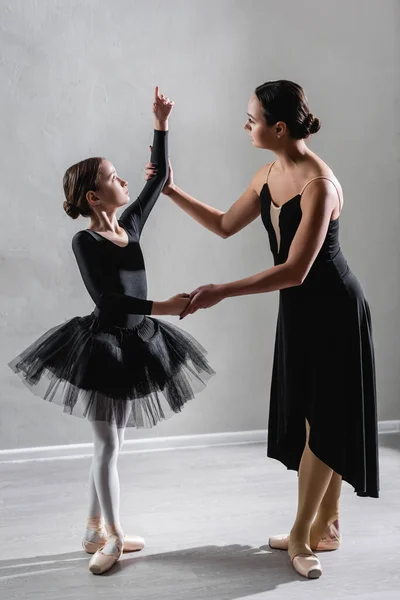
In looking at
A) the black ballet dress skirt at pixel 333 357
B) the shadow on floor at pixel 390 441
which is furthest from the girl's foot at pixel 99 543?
the shadow on floor at pixel 390 441

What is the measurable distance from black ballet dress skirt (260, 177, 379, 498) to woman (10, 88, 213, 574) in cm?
34

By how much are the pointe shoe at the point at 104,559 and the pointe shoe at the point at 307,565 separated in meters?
0.51

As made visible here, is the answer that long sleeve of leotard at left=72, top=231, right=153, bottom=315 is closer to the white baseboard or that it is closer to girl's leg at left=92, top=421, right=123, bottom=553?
girl's leg at left=92, top=421, right=123, bottom=553

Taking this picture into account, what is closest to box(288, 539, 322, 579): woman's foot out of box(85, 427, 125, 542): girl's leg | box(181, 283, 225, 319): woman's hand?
box(85, 427, 125, 542): girl's leg

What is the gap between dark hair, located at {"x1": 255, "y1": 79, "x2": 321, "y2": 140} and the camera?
2215 mm

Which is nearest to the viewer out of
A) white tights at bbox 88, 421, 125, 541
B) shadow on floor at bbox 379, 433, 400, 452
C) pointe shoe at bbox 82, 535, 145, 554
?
white tights at bbox 88, 421, 125, 541

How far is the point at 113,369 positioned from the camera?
7.50 ft

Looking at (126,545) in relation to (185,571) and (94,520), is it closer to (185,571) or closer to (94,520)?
(94,520)

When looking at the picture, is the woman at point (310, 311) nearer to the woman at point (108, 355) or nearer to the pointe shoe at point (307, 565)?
the pointe shoe at point (307, 565)

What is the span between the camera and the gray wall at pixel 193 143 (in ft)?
11.0

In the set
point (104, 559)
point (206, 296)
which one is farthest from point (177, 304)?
point (104, 559)

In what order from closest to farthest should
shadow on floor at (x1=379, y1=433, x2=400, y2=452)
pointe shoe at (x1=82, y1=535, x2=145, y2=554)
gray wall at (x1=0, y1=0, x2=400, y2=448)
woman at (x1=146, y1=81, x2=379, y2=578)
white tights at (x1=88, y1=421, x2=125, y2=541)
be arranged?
woman at (x1=146, y1=81, x2=379, y2=578)
white tights at (x1=88, y1=421, x2=125, y2=541)
pointe shoe at (x1=82, y1=535, x2=145, y2=554)
gray wall at (x1=0, y1=0, x2=400, y2=448)
shadow on floor at (x1=379, y1=433, x2=400, y2=452)

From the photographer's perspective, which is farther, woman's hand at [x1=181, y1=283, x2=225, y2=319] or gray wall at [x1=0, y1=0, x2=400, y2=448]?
gray wall at [x1=0, y1=0, x2=400, y2=448]

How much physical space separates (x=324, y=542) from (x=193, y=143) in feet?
6.01
